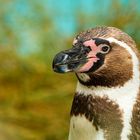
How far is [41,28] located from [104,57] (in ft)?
14.8

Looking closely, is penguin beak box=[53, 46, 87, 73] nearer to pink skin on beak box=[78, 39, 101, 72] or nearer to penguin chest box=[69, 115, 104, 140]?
pink skin on beak box=[78, 39, 101, 72]

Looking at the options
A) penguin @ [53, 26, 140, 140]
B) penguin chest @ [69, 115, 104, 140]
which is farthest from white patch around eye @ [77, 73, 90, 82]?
penguin chest @ [69, 115, 104, 140]

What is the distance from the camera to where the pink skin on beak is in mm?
1793

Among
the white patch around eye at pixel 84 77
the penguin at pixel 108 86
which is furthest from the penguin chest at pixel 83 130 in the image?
the white patch around eye at pixel 84 77

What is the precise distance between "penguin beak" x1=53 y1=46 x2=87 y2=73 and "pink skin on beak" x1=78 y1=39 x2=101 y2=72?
13mm

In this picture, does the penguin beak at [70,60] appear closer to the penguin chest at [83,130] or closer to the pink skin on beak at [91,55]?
the pink skin on beak at [91,55]

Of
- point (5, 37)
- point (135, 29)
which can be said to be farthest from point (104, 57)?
point (5, 37)

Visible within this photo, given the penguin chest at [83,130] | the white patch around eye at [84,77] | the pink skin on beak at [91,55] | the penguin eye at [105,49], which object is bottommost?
the penguin chest at [83,130]

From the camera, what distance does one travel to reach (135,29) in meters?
5.53

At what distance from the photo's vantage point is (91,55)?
5.98ft

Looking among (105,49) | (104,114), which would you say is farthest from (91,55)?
(104,114)

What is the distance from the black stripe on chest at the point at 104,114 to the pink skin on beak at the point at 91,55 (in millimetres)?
88

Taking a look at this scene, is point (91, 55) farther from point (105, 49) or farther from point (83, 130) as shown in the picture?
point (83, 130)

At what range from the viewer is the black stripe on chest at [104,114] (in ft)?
5.90
